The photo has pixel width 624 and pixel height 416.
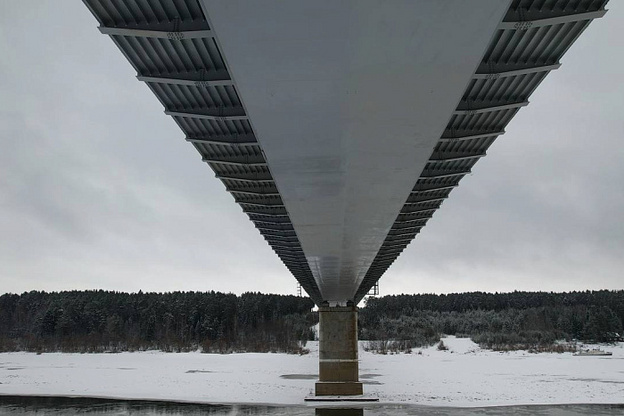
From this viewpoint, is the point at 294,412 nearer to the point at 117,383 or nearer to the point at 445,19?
the point at 117,383

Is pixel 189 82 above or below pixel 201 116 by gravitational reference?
below

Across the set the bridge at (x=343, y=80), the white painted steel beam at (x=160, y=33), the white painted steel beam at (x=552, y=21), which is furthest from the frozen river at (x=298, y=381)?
the white painted steel beam at (x=160, y=33)

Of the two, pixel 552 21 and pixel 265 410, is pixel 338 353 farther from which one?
pixel 552 21

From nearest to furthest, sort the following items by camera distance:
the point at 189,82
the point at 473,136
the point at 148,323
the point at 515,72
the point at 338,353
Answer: the point at 515,72
the point at 189,82
the point at 473,136
the point at 338,353
the point at 148,323

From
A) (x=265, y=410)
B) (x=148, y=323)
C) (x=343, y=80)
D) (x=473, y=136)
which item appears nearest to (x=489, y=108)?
(x=473, y=136)

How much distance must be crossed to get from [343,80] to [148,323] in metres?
122

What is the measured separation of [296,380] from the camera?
172 feet

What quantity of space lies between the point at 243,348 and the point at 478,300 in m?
82.9

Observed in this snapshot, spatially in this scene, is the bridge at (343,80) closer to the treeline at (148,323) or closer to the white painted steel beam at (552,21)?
the white painted steel beam at (552,21)

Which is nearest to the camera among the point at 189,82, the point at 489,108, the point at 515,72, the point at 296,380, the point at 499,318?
the point at 515,72

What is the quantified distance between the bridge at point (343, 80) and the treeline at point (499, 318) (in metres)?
98.8

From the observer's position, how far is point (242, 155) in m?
13.4

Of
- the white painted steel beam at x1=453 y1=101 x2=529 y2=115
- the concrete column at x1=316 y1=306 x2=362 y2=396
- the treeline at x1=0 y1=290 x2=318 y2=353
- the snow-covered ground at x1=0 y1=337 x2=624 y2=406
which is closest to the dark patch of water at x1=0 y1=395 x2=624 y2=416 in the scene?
the snow-covered ground at x1=0 y1=337 x2=624 y2=406

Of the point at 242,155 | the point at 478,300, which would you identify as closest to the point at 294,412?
the point at 242,155
